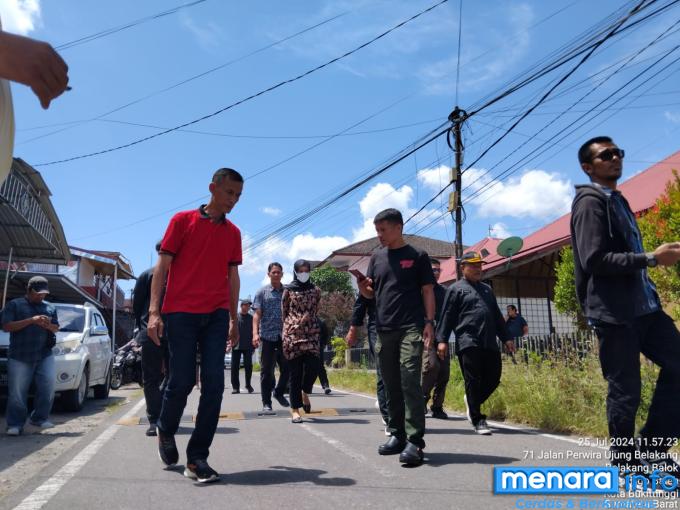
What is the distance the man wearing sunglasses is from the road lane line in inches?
56.5

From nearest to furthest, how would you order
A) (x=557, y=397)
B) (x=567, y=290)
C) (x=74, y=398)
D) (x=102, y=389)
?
(x=557, y=397) < (x=74, y=398) < (x=102, y=389) < (x=567, y=290)

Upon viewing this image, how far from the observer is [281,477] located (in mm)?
3896

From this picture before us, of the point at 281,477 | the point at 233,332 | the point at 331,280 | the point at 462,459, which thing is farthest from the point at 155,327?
the point at 331,280

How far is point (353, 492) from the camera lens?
3445mm

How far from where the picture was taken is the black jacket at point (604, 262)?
3293 mm

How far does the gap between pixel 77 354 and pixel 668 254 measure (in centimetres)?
783

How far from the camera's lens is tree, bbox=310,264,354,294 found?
45.4m

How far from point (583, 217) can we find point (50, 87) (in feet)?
9.67

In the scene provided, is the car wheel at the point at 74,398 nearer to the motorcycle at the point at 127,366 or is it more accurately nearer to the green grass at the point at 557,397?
the green grass at the point at 557,397

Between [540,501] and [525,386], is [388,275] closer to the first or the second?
[540,501]

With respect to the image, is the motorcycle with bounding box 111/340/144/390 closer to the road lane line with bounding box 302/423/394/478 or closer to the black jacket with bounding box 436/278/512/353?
the road lane line with bounding box 302/423/394/478

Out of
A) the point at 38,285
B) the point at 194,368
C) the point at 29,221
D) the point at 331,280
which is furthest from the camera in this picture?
the point at 331,280

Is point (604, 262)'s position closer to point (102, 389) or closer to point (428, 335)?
point (428, 335)

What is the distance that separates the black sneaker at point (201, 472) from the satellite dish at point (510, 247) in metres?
12.9
